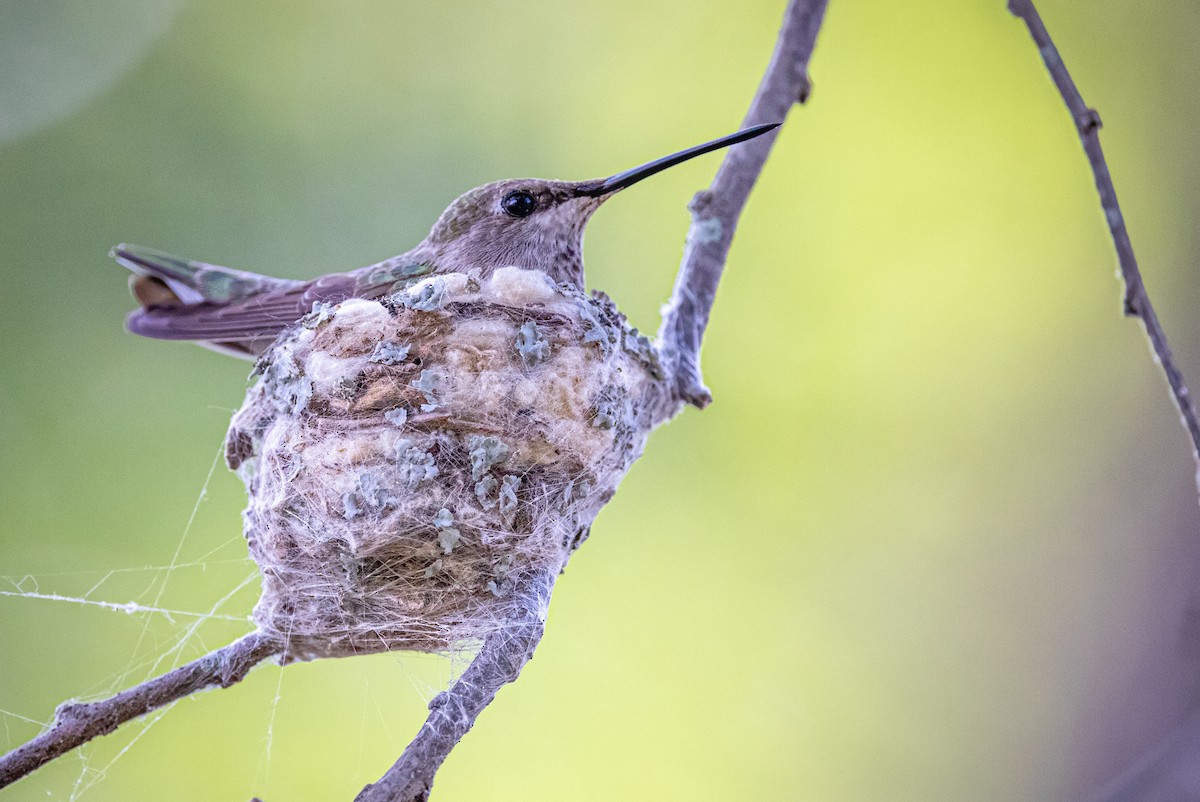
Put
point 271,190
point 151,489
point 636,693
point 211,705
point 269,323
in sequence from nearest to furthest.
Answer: point 269,323
point 211,705
point 151,489
point 636,693
point 271,190

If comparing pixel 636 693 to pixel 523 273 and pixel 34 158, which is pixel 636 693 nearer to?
pixel 523 273

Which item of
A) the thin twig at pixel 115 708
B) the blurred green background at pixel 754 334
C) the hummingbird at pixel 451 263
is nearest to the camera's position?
the thin twig at pixel 115 708

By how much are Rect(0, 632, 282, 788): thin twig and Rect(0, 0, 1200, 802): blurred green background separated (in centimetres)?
190

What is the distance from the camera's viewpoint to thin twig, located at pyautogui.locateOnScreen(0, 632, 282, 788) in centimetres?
152

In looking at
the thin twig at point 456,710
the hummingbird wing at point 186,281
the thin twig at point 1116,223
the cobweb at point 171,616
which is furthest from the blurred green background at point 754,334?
the thin twig at point 456,710

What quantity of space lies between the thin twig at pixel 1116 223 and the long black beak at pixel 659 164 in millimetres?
611

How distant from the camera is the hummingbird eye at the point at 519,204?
104 inches

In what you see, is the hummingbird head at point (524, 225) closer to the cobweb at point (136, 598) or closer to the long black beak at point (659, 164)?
the long black beak at point (659, 164)

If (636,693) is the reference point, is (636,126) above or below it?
above

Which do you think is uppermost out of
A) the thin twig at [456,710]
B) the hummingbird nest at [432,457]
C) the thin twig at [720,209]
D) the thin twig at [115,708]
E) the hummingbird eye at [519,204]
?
the hummingbird eye at [519,204]

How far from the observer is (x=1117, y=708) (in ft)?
12.1

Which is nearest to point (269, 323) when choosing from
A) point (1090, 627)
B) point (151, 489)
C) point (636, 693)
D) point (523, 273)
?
point (523, 273)

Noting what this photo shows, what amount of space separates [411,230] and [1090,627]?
11.0 feet

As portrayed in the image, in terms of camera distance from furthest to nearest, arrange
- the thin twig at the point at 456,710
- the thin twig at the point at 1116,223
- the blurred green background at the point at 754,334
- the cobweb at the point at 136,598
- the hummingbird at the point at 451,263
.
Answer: the blurred green background at the point at 754,334 < the cobweb at the point at 136,598 < the hummingbird at the point at 451,263 < the thin twig at the point at 1116,223 < the thin twig at the point at 456,710
